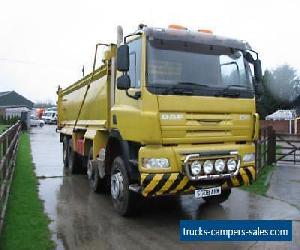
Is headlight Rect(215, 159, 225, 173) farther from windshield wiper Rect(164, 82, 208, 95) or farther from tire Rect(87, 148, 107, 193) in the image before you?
tire Rect(87, 148, 107, 193)

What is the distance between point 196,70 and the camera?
694 cm

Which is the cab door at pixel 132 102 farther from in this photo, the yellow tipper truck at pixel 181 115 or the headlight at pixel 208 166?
the headlight at pixel 208 166

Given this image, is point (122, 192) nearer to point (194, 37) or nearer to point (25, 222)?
point (25, 222)

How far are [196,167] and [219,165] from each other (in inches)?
17.1

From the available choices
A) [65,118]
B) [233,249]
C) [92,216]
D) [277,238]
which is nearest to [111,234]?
[92,216]

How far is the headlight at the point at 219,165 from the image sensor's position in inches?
267

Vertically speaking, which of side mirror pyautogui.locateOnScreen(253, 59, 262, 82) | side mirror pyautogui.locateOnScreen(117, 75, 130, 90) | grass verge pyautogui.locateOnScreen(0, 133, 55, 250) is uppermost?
side mirror pyautogui.locateOnScreen(253, 59, 262, 82)

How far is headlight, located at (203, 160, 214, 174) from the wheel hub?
1543 millimetres

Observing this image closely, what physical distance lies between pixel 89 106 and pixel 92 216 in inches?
125

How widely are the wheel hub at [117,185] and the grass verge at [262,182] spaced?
3.42 meters

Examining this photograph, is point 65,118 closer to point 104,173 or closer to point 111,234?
point 104,173

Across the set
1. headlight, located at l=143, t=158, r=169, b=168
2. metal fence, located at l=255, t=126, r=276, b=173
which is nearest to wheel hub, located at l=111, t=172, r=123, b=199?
headlight, located at l=143, t=158, r=169, b=168

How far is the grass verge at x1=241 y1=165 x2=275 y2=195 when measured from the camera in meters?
9.71

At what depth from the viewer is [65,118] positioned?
13828 millimetres
